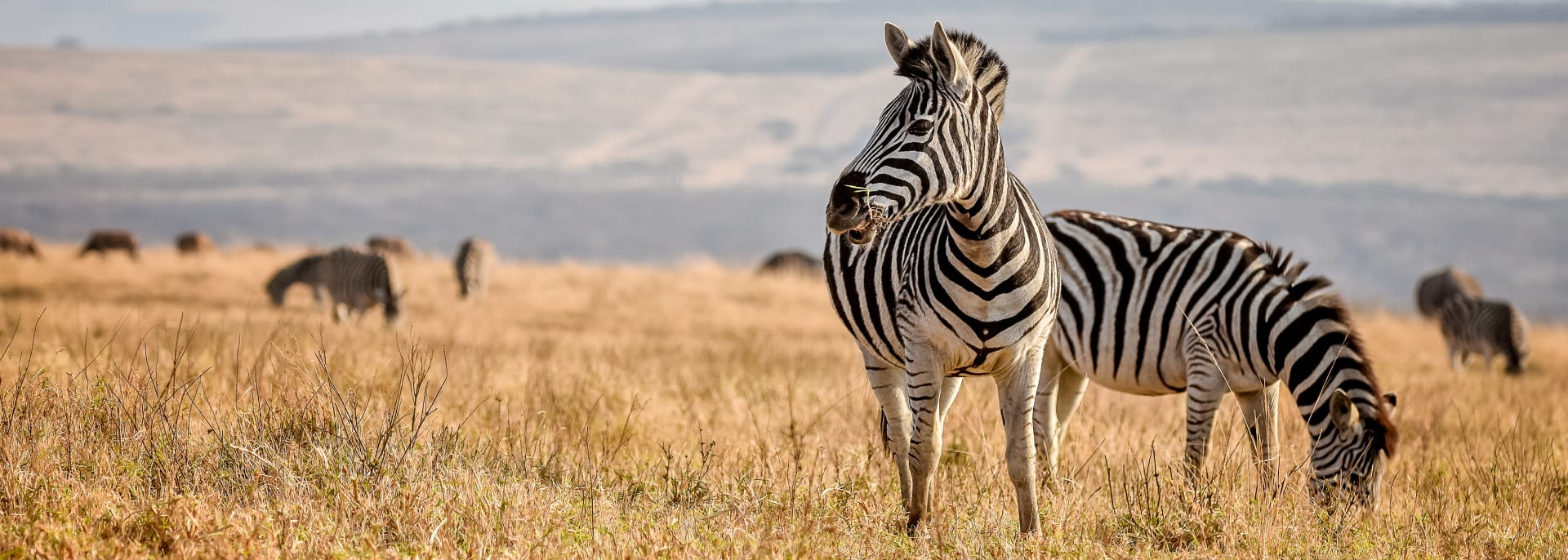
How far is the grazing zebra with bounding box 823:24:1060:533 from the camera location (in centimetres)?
432

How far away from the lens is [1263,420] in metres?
6.52

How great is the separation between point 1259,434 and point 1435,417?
10.5 ft

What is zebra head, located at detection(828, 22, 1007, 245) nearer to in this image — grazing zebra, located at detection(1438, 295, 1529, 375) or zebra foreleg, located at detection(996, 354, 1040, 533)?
zebra foreleg, located at detection(996, 354, 1040, 533)

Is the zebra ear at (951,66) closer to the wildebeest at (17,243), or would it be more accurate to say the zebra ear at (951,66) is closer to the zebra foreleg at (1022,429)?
the zebra foreleg at (1022,429)

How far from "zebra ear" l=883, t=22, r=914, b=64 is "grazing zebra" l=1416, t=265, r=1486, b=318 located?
24694 mm

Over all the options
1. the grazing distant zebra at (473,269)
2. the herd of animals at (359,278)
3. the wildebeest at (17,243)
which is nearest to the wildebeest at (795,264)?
the herd of animals at (359,278)

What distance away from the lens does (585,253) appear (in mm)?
96188

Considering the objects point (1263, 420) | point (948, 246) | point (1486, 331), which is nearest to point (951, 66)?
point (948, 246)

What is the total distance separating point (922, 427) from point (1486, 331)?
1673 cm

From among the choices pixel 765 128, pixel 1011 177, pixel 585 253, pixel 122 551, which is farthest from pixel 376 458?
pixel 765 128

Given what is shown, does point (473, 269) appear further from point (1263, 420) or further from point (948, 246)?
point (948, 246)

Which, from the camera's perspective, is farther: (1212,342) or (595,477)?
(1212,342)

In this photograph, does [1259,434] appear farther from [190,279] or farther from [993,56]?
[190,279]

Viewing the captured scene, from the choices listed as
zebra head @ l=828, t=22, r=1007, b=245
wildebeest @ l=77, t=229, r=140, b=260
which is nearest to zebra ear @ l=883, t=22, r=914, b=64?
zebra head @ l=828, t=22, r=1007, b=245
